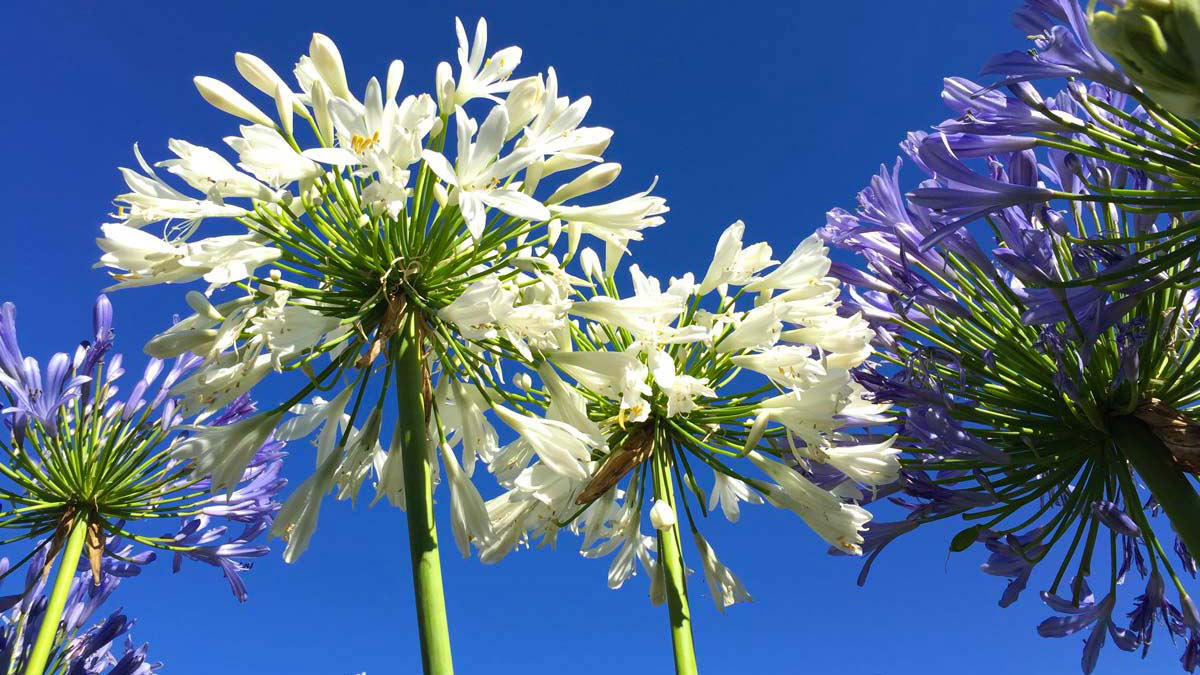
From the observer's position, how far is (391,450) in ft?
13.0

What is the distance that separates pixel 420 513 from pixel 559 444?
1.88 ft

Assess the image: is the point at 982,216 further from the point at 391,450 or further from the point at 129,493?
the point at 129,493

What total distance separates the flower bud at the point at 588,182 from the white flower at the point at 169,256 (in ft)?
3.90

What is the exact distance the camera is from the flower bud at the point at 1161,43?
76.3 inches

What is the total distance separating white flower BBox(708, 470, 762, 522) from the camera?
525 cm

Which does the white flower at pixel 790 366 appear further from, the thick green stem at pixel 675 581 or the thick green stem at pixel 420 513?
the thick green stem at pixel 420 513

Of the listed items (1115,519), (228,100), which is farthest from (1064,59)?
(228,100)

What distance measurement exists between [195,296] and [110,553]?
5.74 metres

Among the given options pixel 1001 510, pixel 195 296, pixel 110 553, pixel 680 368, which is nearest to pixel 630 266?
pixel 680 368

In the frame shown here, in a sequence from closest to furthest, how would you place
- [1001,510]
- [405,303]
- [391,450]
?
[405,303]
[391,450]
[1001,510]

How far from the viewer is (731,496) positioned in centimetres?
527

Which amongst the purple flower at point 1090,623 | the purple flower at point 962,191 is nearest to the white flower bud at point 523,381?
the purple flower at point 962,191

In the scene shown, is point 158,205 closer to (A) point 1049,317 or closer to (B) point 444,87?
(B) point 444,87

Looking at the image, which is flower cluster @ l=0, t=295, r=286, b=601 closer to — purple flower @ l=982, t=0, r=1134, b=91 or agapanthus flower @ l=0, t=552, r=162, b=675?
agapanthus flower @ l=0, t=552, r=162, b=675
